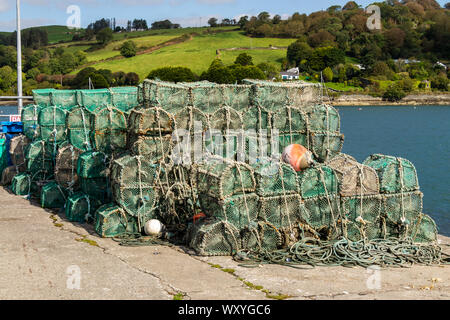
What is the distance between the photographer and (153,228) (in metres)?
11.8

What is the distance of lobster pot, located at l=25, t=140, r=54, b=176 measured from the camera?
52.0ft

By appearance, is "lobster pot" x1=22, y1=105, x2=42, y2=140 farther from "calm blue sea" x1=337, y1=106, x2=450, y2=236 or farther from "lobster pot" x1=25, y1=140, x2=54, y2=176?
"calm blue sea" x1=337, y1=106, x2=450, y2=236

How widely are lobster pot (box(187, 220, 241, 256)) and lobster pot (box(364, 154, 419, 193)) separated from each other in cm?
312

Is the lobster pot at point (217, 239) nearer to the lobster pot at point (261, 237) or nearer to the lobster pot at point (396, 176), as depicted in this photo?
the lobster pot at point (261, 237)

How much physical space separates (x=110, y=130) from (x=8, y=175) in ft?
19.8

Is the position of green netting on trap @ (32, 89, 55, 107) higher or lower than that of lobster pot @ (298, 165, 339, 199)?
higher

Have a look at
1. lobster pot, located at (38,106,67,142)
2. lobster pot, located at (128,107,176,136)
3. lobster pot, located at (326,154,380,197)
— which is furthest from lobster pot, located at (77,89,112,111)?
lobster pot, located at (326,154,380,197)

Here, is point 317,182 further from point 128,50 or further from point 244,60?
point 128,50

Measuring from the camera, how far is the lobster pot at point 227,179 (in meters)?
10.5

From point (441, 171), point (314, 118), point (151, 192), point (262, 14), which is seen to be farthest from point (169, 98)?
point (262, 14)

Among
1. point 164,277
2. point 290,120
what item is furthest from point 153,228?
point 290,120
